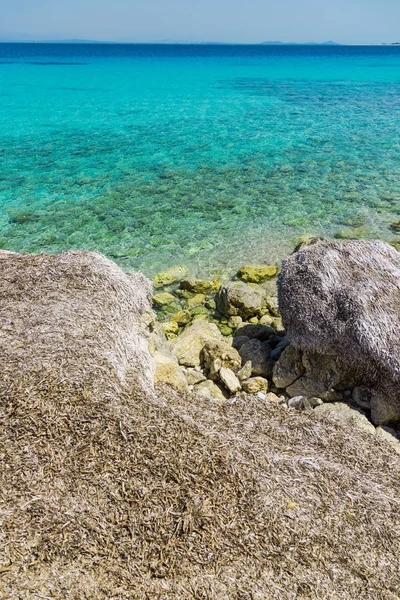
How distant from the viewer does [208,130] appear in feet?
92.0

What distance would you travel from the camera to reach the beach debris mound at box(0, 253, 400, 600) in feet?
13.5

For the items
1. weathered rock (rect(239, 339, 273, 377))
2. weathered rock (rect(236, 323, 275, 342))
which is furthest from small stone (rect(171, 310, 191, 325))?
weathered rock (rect(239, 339, 273, 377))

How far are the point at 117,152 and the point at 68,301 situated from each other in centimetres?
1845

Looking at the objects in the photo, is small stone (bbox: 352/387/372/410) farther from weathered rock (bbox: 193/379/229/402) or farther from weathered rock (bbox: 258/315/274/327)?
weathered rock (bbox: 258/315/274/327)

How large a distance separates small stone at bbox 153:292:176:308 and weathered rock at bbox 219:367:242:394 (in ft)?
11.0

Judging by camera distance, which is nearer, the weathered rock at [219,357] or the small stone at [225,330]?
the weathered rock at [219,357]

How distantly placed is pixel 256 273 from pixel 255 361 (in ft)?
12.7

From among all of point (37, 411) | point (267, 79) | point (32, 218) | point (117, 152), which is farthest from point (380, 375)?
point (267, 79)

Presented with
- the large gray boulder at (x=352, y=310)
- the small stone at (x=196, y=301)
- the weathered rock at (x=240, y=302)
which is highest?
the large gray boulder at (x=352, y=310)

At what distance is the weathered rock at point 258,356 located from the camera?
7.93 meters

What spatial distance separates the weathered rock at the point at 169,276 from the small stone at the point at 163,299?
607mm

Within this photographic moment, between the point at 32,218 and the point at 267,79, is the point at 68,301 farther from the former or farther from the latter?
the point at 267,79

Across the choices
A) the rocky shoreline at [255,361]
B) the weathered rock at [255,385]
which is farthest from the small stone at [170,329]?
the weathered rock at [255,385]

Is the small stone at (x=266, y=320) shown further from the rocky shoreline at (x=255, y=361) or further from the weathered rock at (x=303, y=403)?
the weathered rock at (x=303, y=403)
